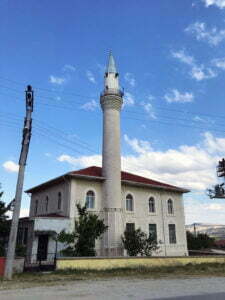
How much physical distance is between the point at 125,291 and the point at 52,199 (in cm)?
1619

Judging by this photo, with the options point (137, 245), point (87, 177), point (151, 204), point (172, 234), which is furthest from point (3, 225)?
point (172, 234)

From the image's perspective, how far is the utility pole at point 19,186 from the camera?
12101mm

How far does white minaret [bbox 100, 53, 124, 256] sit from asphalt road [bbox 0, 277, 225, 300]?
10.9m

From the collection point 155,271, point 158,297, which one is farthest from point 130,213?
point 158,297

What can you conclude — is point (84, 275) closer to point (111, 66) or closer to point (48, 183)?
point (48, 183)

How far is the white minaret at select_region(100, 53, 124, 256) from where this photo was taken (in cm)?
2214

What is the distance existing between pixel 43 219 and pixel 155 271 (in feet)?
30.4

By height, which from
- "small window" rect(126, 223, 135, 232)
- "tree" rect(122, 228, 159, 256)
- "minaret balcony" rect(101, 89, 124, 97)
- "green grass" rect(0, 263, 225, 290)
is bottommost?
"green grass" rect(0, 263, 225, 290)

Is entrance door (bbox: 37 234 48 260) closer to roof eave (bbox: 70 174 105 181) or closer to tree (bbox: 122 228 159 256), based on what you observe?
roof eave (bbox: 70 174 105 181)

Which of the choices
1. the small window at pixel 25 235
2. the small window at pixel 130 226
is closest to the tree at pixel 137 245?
the small window at pixel 130 226

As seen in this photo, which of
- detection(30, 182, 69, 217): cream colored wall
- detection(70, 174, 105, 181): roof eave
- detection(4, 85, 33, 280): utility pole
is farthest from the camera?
detection(30, 182, 69, 217): cream colored wall

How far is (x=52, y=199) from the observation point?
959 inches

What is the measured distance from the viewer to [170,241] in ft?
85.4

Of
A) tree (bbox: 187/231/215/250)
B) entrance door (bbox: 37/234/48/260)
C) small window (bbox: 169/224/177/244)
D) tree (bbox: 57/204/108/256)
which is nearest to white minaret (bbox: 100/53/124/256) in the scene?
entrance door (bbox: 37/234/48/260)
